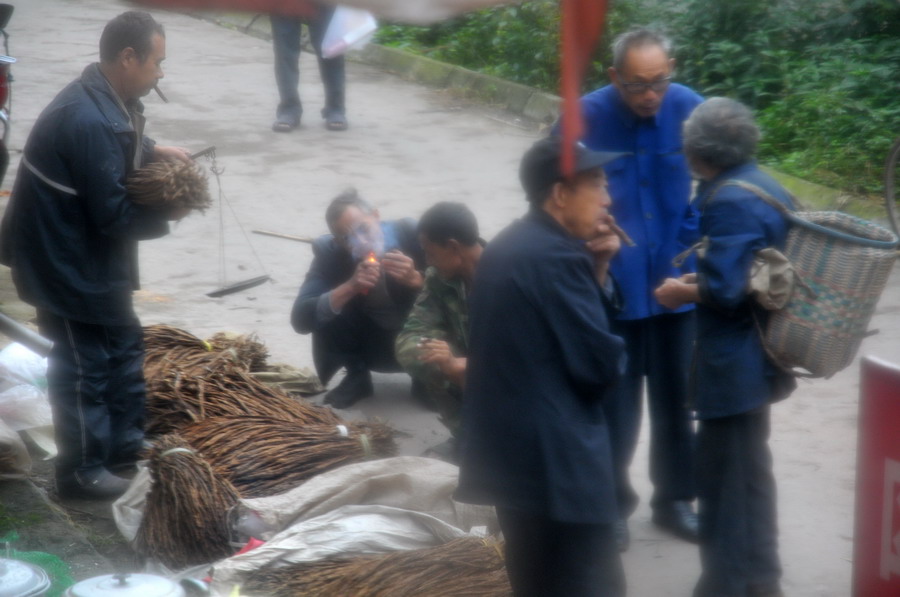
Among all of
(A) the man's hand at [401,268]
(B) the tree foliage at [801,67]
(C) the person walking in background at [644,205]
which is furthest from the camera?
(B) the tree foliage at [801,67]

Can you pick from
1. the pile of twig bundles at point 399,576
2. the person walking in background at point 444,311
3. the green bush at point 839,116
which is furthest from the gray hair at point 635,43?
the green bush at point 839,116

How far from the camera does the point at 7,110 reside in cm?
662

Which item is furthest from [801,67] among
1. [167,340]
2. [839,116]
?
[167,340]

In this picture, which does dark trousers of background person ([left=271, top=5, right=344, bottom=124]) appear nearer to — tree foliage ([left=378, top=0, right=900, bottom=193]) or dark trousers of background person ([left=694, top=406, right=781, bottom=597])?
tree foliage ([left=378, top=0, right=900, bottom=193])

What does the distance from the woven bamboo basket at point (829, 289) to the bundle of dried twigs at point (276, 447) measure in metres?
1.65

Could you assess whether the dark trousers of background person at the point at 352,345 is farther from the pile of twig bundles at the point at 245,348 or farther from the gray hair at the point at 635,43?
the gray hair at the point at 635,43

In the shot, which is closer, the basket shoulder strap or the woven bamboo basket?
the woven bamboo basket

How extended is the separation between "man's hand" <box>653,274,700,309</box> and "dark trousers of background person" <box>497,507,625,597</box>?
2.60 ft

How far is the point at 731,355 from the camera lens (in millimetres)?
3355

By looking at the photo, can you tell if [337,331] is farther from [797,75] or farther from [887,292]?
[797,75]

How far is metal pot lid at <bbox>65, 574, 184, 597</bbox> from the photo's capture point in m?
3.01

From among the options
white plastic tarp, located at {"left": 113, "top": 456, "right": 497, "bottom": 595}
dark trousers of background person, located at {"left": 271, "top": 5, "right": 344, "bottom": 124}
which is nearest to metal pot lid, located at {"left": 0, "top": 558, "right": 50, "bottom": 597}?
white plastic tarp, located at {"left": 113, "top": 456, "right": 497, "bottom": 595}

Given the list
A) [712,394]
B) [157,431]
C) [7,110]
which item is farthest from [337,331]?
[7,110]

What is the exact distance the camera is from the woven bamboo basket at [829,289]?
A: 10.5 feet
